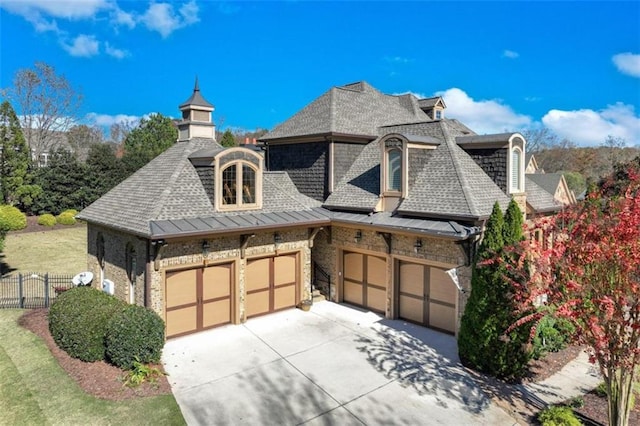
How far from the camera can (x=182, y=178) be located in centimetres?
1385

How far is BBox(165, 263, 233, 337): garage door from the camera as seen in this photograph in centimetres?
1235

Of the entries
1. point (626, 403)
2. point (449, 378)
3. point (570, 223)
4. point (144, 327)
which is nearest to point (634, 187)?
point (570, 223)

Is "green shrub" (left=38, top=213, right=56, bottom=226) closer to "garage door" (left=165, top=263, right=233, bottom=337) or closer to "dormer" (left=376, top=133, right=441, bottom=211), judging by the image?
"garage door" (left=165, top=263, right=233, bottom=337)

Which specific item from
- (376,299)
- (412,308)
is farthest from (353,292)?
(412,308)

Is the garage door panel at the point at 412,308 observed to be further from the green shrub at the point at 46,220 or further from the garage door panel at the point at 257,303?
the green shrub at the point at 46,220

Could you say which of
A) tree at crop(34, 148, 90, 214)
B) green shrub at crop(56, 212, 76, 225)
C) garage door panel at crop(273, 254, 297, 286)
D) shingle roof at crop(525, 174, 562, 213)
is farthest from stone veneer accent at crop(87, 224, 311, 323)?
tree at crop(34, 148, 90, 214)

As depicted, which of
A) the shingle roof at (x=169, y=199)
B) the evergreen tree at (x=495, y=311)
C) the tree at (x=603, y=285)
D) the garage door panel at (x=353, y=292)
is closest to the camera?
the tree at (x=603, y=285)

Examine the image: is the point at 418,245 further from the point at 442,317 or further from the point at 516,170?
the point at 516,170

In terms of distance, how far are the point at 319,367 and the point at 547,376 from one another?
5.54 metres

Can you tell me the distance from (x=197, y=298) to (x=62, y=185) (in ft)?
98.9

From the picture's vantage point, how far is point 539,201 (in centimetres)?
1677

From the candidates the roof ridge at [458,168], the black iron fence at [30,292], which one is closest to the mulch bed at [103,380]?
the black iron fence at [30,292]

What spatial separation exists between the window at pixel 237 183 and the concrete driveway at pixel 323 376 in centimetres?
403

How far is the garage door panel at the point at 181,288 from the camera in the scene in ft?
40.3
